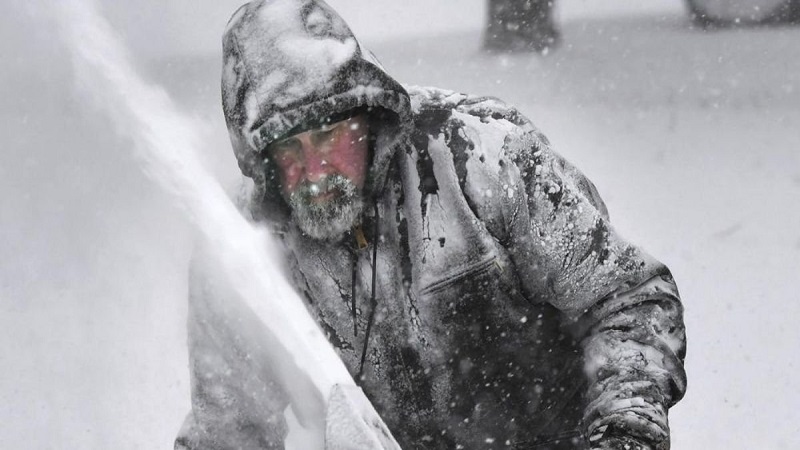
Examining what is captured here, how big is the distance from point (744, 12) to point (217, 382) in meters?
6.07

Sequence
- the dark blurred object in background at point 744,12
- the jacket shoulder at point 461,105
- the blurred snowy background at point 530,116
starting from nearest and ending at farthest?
the jacket shoulder at point 461,105, the blurred snowy background at point 530,116, the dark blurred object in background at point 744,12

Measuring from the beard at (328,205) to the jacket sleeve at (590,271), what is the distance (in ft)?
1.15

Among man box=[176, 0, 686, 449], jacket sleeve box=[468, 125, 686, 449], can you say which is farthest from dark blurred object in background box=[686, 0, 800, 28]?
jacket sleeve box=[468, 125, 686, 449]

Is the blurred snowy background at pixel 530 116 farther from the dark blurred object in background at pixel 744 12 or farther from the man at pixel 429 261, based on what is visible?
the man at pixel 429 261

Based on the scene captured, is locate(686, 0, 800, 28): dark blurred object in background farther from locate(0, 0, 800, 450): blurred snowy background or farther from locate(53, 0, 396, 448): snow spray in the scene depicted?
locate(53, 0, 396, 448): snow spray

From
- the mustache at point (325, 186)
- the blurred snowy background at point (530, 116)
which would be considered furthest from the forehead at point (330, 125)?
the blurred snowy background at point (530, 116)

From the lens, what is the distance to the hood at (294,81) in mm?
1943

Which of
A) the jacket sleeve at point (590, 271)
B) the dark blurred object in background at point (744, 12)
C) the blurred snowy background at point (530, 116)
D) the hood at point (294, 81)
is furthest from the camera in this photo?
the dark blurred object in background at point (744, 12)

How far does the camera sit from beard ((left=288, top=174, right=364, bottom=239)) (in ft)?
6.60

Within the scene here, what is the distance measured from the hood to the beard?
0.35ft

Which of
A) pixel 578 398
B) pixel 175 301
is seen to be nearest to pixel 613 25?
pixel 175 301

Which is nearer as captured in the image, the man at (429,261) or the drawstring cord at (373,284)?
the man at (429,261)

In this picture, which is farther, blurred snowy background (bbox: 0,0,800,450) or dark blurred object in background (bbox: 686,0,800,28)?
dark blurred object in background (bbox: 686,0,800,28)

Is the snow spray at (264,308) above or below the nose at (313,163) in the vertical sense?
below
